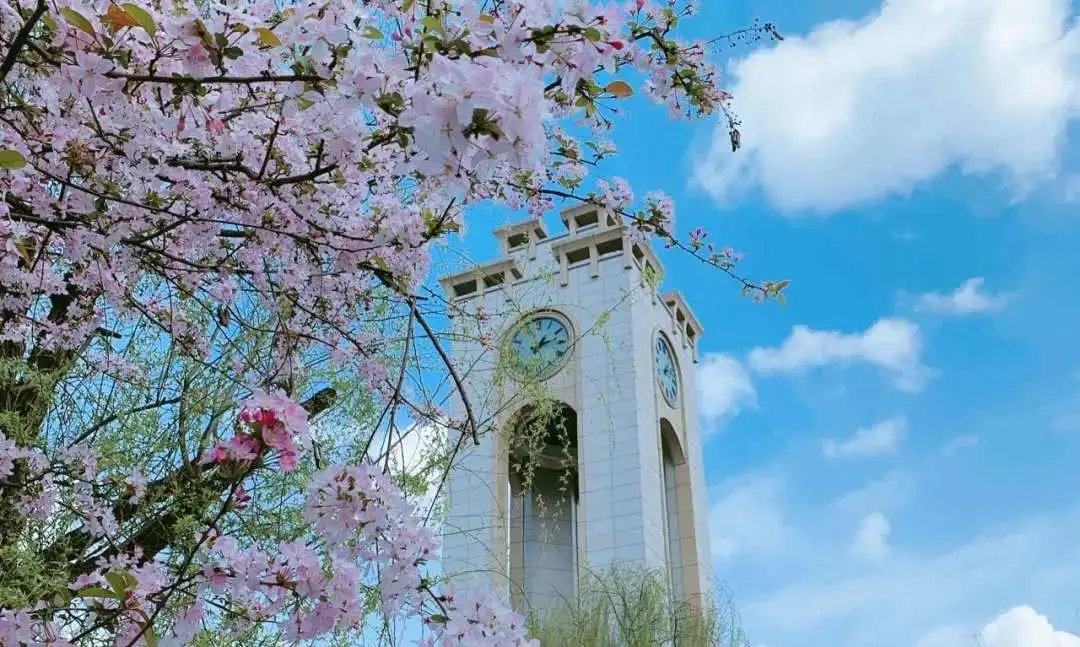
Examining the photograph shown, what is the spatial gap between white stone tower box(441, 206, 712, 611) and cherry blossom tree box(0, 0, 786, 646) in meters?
5.22

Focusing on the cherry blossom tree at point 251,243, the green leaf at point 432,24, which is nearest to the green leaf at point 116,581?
the cherry blossom tree at point 251,243

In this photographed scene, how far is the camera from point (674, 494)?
10422 millimetres

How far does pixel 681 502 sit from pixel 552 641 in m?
6.66

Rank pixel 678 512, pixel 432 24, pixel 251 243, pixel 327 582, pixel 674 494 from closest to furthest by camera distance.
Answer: pixel 432 24
pixel 327 582
pixel 251 243
pixel 678 512
pixel 674 494

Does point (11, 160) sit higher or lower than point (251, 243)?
lower

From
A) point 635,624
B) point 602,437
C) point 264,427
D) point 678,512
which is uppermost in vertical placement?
point 602,437

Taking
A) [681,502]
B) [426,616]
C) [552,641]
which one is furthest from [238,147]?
[681,502]

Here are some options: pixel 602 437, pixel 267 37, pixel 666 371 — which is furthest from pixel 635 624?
pixel 666 371

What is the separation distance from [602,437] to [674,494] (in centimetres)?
190

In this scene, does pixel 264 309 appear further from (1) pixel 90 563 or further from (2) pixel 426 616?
(2) pixel 426 616

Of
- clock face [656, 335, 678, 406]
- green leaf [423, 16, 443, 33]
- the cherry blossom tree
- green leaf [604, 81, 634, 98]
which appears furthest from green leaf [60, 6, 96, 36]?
clock face [656, 335, 678, 406]

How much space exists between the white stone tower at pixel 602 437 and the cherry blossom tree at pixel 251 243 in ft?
17.1

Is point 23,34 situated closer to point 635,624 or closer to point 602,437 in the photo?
point 635,624

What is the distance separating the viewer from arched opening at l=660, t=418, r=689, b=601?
390 inches
